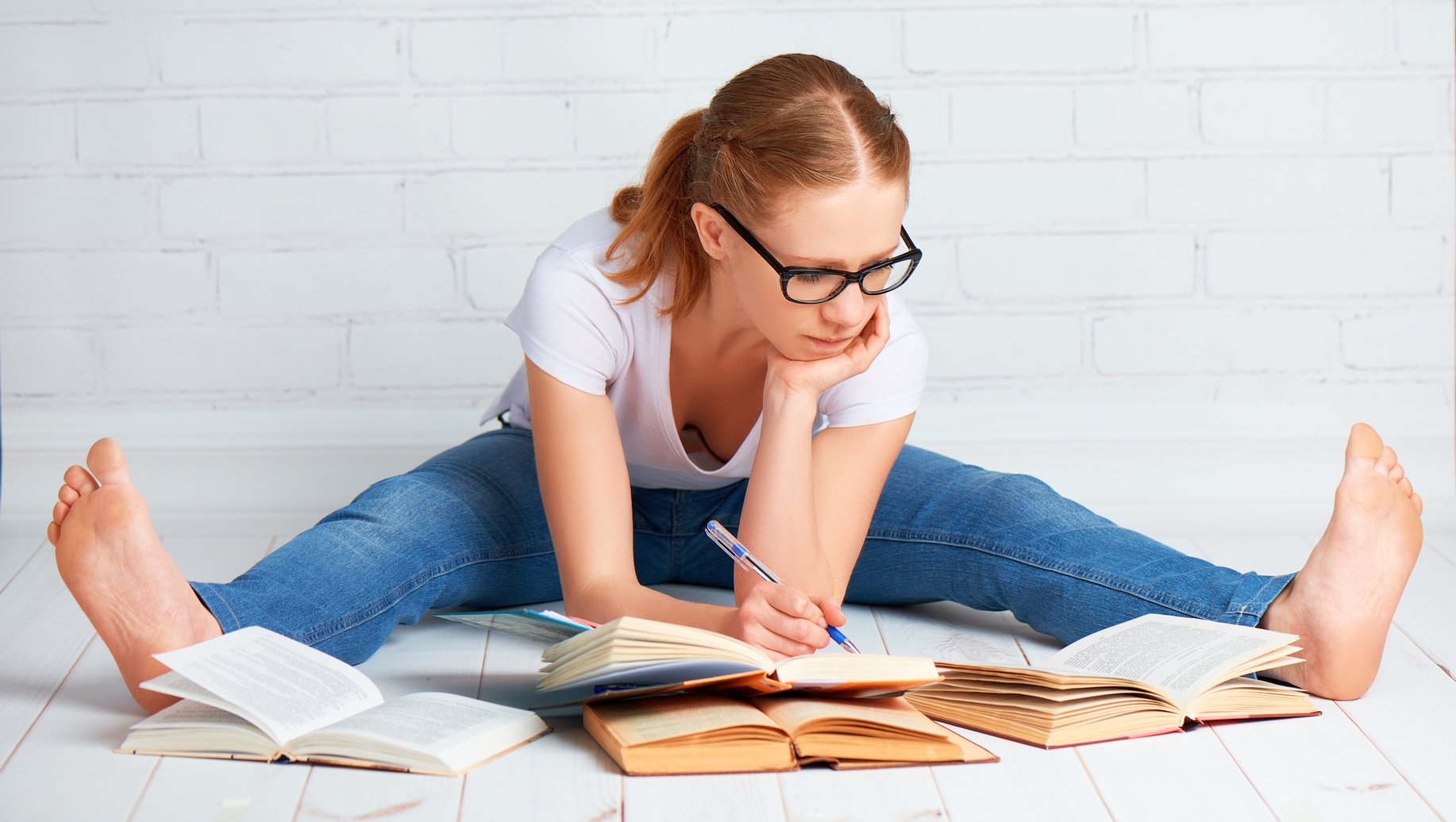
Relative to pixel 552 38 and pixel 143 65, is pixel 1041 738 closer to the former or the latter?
pixel 552 38

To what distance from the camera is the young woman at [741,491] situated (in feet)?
4.63

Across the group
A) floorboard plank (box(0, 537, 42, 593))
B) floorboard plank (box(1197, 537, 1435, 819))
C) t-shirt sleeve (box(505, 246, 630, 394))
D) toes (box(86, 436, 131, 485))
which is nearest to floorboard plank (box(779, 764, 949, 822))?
floorboard plank (box(1197, 537, 1435, 819))

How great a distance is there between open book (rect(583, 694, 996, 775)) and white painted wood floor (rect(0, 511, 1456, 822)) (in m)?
0.02

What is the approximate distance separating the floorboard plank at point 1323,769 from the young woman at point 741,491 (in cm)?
10

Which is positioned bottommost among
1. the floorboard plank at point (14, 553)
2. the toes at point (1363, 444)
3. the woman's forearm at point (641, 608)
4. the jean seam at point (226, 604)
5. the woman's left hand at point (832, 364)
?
the floorboard plank at point (14, 553)

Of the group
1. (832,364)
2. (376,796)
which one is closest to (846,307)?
(832,364)

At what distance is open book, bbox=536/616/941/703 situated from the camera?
1205 millimetres

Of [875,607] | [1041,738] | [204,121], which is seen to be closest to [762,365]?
[875,607]

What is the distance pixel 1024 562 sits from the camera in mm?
1706

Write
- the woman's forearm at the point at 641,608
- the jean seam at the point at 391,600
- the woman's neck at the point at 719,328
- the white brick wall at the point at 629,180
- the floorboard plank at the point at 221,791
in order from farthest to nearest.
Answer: the white brick wall at the point at 629,180 → the woman's neck at the point at 719,328 → the jean seam at the point at 391,600 → the woman's forearm at the point at 641,608 → the floorboard plank at the point at 221,791

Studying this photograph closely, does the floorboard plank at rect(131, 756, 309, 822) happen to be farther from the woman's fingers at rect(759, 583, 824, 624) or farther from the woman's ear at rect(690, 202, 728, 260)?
the woman's ear at rect(690, 202, 728, 260)

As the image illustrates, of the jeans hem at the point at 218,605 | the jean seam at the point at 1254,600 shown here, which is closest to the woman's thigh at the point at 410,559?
the jeans hem at the point at 218,605

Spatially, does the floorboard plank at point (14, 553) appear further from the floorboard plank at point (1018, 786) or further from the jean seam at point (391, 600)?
the floorboard plank at point (1018, 786)

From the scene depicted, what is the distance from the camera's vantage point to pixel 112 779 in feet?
4.16
